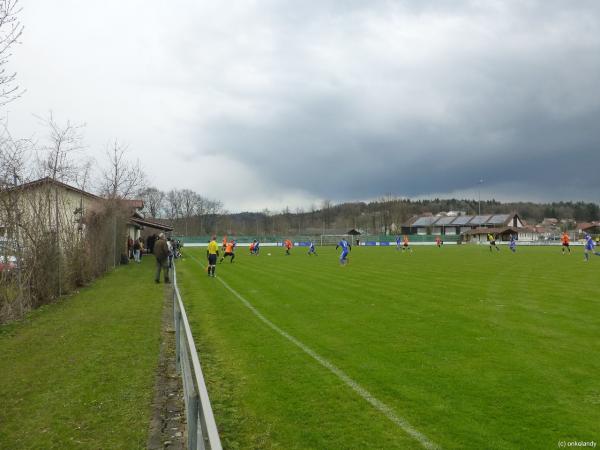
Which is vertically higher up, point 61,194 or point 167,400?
point 61,194

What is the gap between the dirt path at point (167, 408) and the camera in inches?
192

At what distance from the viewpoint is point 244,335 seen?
9.54 m

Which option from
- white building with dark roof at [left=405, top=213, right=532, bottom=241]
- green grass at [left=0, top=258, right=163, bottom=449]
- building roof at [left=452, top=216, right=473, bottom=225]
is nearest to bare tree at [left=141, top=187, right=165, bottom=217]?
white building with dark roof at [left=405, top=213, right=532, bottom=241]

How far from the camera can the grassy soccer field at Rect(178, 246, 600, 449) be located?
4.82 meters

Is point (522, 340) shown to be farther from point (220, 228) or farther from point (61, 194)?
point (220, 228)

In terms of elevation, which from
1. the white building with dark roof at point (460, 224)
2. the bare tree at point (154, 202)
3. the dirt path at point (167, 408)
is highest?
the bare tree at point (154, 202)

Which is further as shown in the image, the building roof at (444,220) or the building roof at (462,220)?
the building roof at (444,220)

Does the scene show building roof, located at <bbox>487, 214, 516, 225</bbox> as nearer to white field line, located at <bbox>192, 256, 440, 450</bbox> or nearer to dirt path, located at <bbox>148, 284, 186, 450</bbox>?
white field line, located at <bbox>192, 256, 440, 450</bbox>

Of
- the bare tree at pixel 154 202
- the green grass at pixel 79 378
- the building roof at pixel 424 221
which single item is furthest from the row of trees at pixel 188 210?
the green grass at pixel 79 378

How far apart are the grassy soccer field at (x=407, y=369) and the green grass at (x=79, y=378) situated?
998 mm

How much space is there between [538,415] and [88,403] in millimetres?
5278

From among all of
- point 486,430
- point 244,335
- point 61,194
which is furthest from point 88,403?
point 61,194

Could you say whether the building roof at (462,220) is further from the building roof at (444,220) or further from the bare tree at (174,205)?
the bare tree at (174,205)

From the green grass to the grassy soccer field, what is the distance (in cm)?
100
